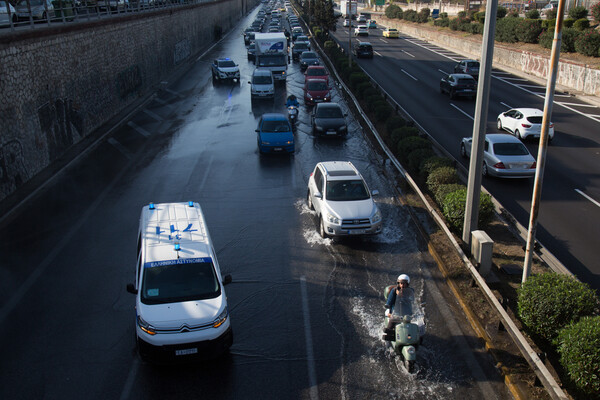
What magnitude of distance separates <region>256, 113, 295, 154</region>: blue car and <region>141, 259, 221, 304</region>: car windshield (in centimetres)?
1280

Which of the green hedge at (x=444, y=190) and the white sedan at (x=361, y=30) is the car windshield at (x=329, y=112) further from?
the white sedan at (x=361, y=30)

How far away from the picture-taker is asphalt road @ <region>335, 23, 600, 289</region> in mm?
14695

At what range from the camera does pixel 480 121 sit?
12703 mm

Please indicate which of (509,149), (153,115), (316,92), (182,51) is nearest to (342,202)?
(509,149)

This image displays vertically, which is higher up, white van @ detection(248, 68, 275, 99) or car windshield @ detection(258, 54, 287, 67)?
car windshield @ detection(258, 54, 287, 67)

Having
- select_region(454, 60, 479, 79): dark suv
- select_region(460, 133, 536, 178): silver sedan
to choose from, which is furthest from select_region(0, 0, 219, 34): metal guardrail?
select_region(454, 60, 479, 79): dark suv

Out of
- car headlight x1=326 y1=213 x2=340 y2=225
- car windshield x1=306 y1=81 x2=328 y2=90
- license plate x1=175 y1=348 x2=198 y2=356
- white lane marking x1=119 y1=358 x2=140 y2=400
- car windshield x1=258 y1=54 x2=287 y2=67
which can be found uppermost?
car windshield x1=258 y1=54 x2=287 y2=67

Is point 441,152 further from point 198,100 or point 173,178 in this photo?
point 198,100

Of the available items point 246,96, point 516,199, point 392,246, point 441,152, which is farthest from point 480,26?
Answer: point 392,246

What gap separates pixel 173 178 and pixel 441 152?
10.9 m

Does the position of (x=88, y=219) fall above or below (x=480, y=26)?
below

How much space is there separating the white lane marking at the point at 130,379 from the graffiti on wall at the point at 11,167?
11.0 metres

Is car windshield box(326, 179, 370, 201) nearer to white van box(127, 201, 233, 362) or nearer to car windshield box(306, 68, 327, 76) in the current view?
white van box(127, 201, 233, 362)

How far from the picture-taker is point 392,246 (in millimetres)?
14453
